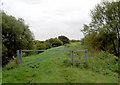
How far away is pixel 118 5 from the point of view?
31.2 ft

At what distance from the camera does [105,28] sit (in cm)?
953

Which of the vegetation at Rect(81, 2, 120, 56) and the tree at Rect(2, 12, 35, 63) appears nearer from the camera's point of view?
the tree at Rect(2, 12, 35, 63)

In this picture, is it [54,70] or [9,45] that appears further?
[9,45]

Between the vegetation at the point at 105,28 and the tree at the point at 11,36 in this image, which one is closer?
the tree at the point at 11,36

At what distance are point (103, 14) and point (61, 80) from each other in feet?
28.9

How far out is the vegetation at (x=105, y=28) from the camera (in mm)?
9570

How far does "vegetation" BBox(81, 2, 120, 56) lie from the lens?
9.57 metres

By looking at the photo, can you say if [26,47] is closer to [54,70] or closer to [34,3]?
[34,3]

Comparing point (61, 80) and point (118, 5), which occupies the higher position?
point (118, 5)

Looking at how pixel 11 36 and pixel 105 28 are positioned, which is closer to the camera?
pixel 11 36

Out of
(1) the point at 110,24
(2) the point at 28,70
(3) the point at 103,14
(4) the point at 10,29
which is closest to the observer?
(2) the point at 28,70

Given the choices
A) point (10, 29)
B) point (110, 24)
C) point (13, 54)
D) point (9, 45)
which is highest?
point (110, 24)

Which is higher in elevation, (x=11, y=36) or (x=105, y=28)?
(x=105, y=28)

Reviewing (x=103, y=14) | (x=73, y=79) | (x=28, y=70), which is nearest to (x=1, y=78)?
(x=28, y=70)
